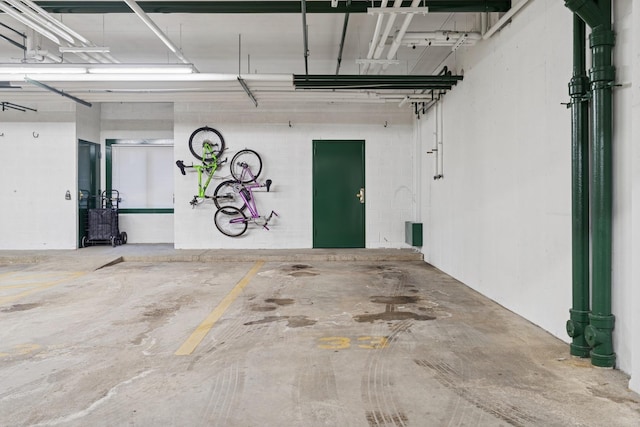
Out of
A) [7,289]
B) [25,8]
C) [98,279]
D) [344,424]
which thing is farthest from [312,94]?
[344,424]

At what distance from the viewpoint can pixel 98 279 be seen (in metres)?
5.39

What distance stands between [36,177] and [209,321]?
6604 mm

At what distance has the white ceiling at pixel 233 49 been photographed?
5.13m

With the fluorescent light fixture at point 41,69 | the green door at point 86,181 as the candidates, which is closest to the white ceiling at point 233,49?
the fluorescent light fixture at point 41,69

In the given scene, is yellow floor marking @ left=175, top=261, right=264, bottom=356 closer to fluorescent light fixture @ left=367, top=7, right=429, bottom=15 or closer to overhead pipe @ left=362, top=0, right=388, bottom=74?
fluorescent light fixture @ left=367, top=7, right=429, bottom=15

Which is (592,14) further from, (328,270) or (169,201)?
(169,201)

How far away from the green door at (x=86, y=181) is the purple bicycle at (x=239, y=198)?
2901 mm

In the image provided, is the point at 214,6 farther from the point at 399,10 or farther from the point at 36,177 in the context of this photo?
the point at 36,177

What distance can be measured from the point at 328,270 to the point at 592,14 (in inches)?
177

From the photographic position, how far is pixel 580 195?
2.62 meters

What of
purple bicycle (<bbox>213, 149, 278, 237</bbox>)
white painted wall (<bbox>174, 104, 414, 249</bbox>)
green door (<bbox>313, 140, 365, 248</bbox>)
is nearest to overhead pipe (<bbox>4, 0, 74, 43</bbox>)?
white painted wall (<bbox>174, 104, 414, 249</bbox>)

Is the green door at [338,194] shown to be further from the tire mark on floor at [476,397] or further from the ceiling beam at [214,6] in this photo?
the tire mark on floor at [476,397]

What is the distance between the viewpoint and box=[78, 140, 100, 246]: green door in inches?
315

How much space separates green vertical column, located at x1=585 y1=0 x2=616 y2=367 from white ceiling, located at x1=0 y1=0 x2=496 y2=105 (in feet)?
7.86
